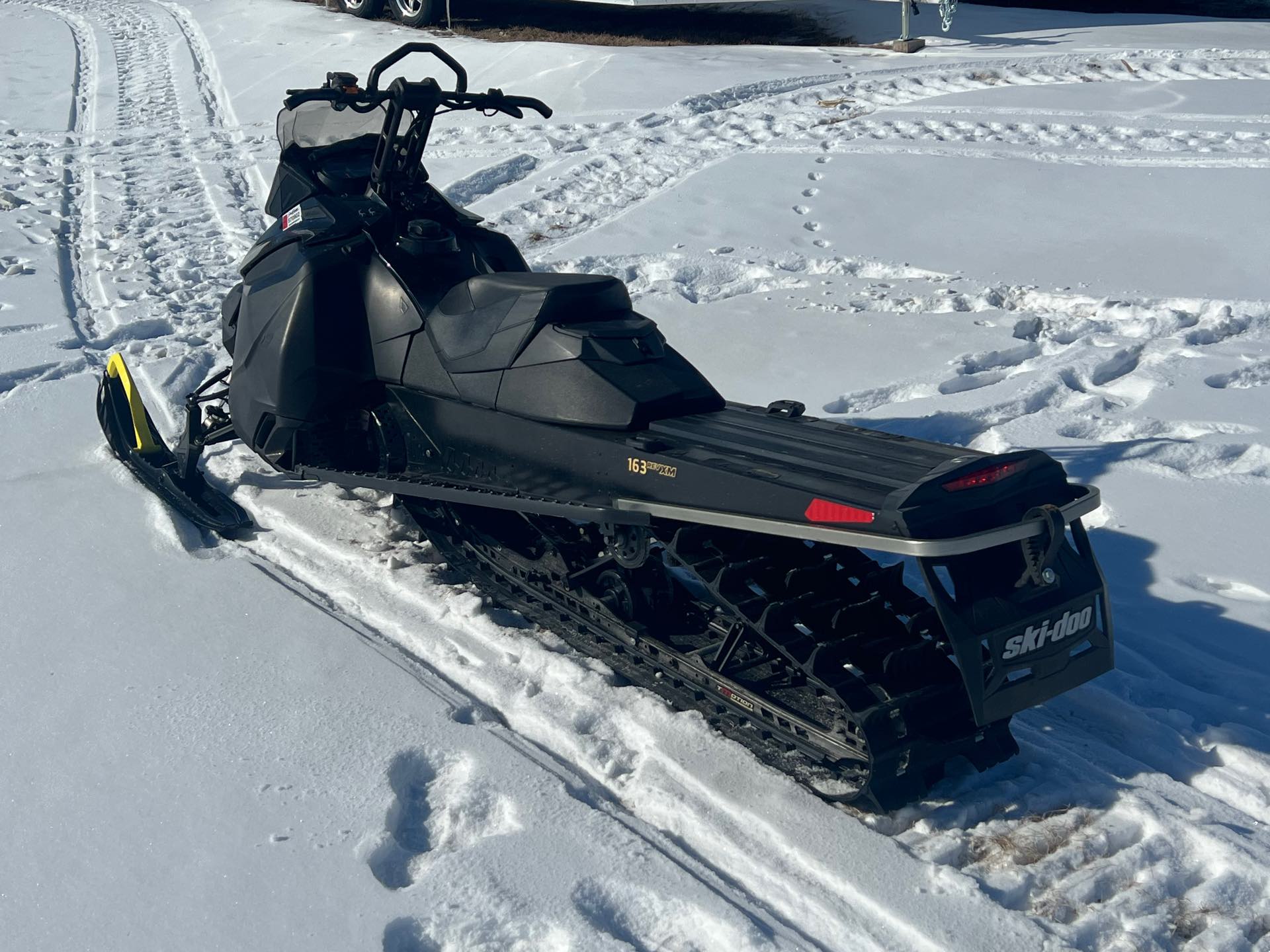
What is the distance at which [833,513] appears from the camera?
288 cm

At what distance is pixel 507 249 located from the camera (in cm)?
440

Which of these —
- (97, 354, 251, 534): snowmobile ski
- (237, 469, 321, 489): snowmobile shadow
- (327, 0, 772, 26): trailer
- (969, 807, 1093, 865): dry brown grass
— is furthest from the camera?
(327, 0, 772, 26): trailer

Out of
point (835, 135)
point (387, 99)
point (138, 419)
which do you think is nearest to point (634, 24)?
point (835, 135)

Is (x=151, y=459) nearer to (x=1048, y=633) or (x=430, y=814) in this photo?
(x=430, y=814)

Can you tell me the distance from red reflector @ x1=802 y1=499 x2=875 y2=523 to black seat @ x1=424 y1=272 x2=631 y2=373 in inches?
45.2

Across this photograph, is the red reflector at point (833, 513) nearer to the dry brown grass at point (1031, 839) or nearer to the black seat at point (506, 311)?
the dry brown grass at point (1031, 839)

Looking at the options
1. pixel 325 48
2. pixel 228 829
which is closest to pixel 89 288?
pixel 228 829

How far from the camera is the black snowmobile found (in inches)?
116

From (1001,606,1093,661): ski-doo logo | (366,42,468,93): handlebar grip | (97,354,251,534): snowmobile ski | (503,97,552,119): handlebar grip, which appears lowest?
(97,354,251,534): snowmobile ski

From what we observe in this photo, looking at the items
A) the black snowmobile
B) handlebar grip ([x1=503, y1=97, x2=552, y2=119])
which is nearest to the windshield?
the black snowmobile

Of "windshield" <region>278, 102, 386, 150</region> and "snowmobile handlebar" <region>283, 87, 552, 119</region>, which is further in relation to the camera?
"windshield" <region>278, 102, 386, 150</region>

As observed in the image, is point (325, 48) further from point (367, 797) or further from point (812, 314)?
point (367, 797)

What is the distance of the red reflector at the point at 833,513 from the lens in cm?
283

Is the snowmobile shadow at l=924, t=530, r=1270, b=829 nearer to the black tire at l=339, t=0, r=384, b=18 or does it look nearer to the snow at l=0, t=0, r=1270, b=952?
the snow at l=0, t=0, r=1270, b=952
